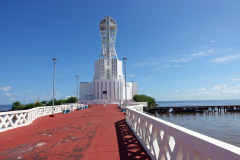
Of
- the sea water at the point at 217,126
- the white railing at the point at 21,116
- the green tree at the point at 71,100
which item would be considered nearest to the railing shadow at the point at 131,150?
the white railing at the point at 21,116

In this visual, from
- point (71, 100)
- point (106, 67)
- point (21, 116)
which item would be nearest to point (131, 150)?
point (21, 116)

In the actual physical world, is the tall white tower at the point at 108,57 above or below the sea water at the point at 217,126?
above

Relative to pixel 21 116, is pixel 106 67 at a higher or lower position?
higher

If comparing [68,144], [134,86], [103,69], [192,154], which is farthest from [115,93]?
[192,154]

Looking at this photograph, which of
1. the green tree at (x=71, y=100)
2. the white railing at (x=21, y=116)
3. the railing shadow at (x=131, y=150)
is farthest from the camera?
the green tree at (x=71, y=100)

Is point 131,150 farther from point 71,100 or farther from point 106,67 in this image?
point 106,67

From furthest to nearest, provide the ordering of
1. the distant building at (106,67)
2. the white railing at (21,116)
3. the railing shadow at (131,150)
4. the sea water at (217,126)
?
the distant building at (106,67), the sea water at (217,126), the white railing at (21,116), the railing shadow at (131,150)

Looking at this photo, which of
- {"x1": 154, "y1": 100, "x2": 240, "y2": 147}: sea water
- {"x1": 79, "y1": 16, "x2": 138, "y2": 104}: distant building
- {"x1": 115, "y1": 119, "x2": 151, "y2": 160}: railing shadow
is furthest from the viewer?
{"x1": 79, "y1": 16, "x2": 138, "y2": 104}: distant building

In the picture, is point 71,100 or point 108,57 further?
point 108,57

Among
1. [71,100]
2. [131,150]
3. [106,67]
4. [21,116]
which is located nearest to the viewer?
[131,150]

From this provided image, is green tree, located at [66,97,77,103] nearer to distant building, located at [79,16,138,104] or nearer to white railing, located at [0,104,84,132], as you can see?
distant building, located at [79,16,138,104]

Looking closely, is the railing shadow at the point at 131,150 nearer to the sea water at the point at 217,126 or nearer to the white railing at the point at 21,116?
the white railing at the point at 21,116

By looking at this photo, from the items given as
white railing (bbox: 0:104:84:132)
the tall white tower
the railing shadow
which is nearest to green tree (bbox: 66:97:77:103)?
the tall white tower

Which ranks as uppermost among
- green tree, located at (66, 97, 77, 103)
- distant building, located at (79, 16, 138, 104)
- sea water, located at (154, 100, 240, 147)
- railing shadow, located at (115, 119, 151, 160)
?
distant building, located at (79, 16, 138, 104)
